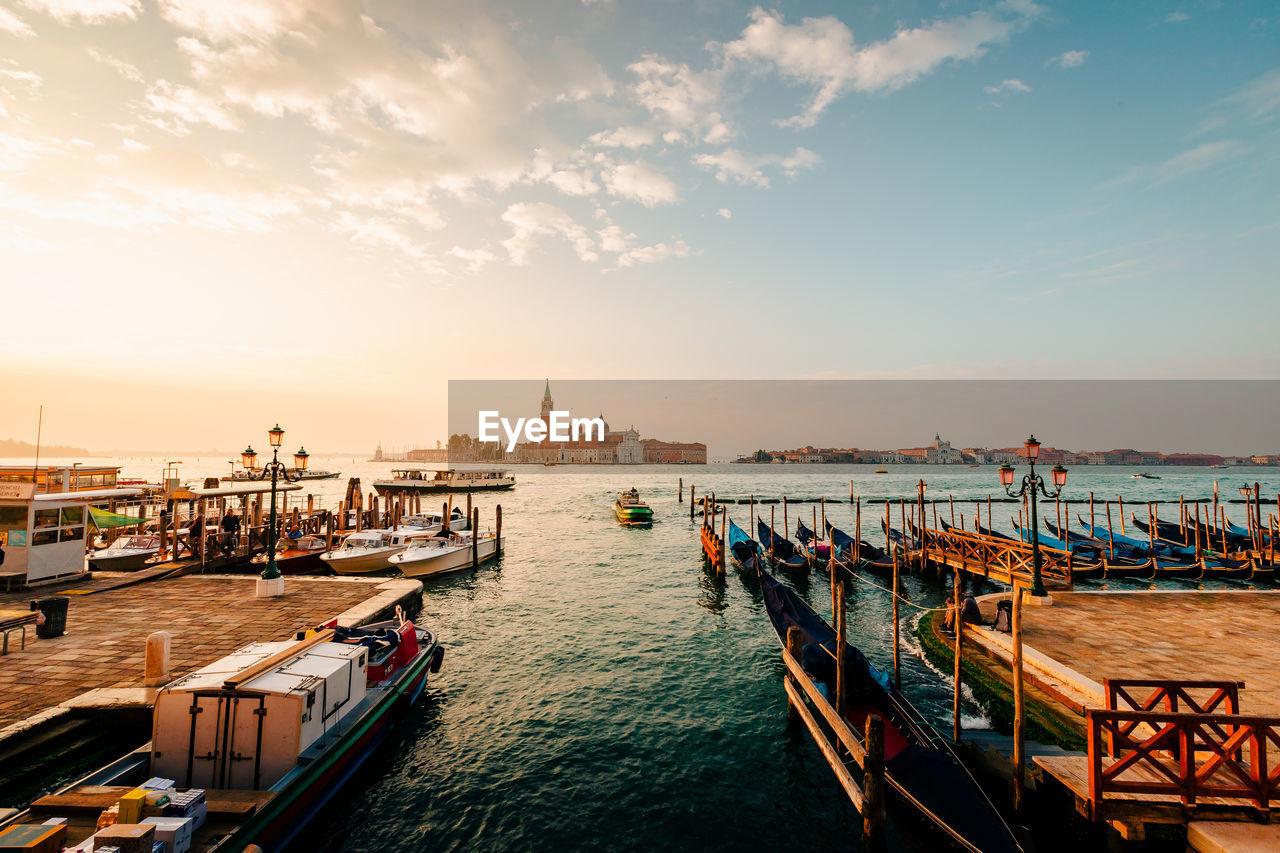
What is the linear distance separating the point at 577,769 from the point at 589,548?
25.6 meters

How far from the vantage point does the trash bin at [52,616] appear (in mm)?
11867

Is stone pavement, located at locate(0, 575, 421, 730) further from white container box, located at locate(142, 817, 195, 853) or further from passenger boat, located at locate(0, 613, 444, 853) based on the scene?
white container box, located at locate(142, 817, 195, 853)

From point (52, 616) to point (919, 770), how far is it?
17522 mm

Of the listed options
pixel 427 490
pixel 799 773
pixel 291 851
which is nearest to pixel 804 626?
pixel 799 773

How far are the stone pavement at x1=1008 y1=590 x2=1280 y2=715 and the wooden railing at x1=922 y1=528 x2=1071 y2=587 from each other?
4316 mm

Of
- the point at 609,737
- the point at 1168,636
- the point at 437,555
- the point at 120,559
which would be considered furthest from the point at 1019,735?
the point at 120,559

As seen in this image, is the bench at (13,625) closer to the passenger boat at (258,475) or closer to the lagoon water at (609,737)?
the passenger boat at (258,475)

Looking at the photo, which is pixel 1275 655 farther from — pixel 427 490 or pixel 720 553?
pixel 427 490

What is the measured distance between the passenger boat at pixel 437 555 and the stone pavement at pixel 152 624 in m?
5.82

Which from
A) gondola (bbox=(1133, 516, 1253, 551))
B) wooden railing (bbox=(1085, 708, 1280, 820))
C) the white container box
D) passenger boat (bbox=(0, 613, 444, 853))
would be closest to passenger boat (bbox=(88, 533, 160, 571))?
passenger boat (bbox=(0, 613, 444, 853))

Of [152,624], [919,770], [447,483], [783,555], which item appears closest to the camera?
[919,770]

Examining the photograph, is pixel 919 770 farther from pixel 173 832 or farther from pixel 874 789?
pixel 173 832

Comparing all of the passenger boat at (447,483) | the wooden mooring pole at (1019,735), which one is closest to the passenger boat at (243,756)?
the wooden mooring pole at (1019,735)

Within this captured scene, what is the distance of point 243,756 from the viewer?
24.9ft
